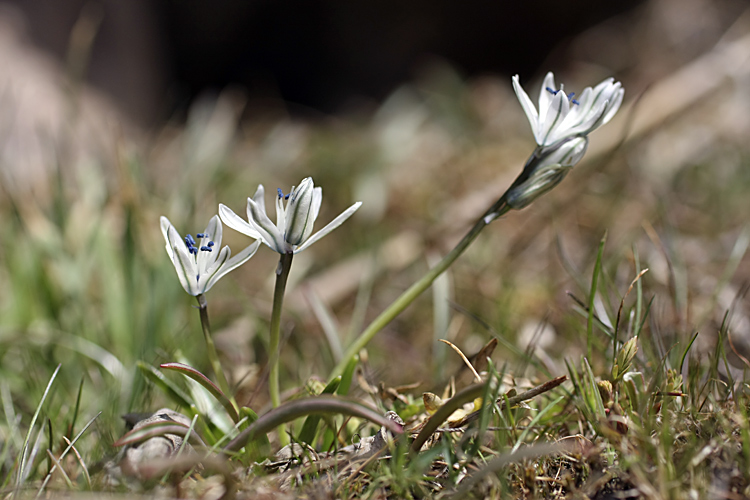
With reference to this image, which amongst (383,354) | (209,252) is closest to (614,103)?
(209,252)

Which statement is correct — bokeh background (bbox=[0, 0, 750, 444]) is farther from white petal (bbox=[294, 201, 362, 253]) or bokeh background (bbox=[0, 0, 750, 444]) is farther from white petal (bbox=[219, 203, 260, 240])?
white petal (bbox=[219, 203, 260, 240])

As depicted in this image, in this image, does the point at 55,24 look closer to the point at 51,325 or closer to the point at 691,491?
the point at 51,325

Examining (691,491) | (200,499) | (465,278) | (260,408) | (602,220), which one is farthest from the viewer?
(602,220)

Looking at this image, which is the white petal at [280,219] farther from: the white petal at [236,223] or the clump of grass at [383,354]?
the clump of grass at [383,354]

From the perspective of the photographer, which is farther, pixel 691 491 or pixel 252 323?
pixel 252 323

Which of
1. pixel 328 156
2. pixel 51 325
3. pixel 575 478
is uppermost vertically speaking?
pixel 328 156

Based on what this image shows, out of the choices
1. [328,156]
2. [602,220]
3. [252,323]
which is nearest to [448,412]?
[252,323]

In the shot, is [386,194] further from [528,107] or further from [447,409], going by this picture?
[447,409]

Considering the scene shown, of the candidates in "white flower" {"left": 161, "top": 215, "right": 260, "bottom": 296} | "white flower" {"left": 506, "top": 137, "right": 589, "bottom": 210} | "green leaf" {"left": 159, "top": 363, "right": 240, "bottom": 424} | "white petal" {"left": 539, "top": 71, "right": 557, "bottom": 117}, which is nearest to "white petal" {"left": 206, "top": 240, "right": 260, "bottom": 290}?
"white flower" {"left": 161, "top": 215, "right": 260, "bottom": 296}
